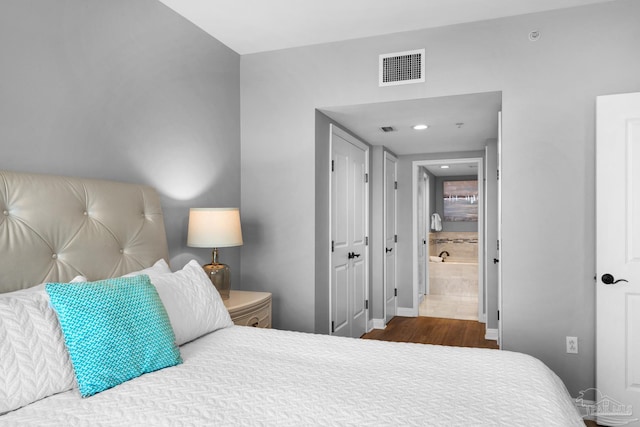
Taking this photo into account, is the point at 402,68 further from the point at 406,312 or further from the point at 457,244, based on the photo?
the point at 457,244

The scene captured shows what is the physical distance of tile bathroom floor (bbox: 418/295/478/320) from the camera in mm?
5762

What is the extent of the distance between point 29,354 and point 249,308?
1494 millimetres

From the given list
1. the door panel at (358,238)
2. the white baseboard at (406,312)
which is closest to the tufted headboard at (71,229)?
the door panel at (358,238)

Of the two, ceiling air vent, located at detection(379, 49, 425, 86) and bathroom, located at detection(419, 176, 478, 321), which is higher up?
ceiling air vent, located at detection(379, 49, 425, 86)

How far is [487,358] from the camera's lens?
69.6 inches

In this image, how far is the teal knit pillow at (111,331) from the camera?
54.1 inches

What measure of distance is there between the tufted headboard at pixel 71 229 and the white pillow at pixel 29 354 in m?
0.37

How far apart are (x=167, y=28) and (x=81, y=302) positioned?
79.9 inches

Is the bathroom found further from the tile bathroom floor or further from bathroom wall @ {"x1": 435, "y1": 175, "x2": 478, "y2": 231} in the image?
the tile bathroom floor

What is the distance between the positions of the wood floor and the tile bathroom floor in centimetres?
26

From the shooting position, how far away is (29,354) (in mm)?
1310

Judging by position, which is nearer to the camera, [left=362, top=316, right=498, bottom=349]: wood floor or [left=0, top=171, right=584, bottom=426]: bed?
[left=0, top=171, right=584, bottom=426]: bed

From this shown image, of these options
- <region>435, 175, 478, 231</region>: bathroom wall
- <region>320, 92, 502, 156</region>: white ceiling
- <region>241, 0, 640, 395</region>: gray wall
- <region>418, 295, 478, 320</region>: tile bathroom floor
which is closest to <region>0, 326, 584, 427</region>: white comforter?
<region>241, 0, 640, 395</region>: gray wall

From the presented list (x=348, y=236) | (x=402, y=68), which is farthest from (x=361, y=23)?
(x=348, y=236)
